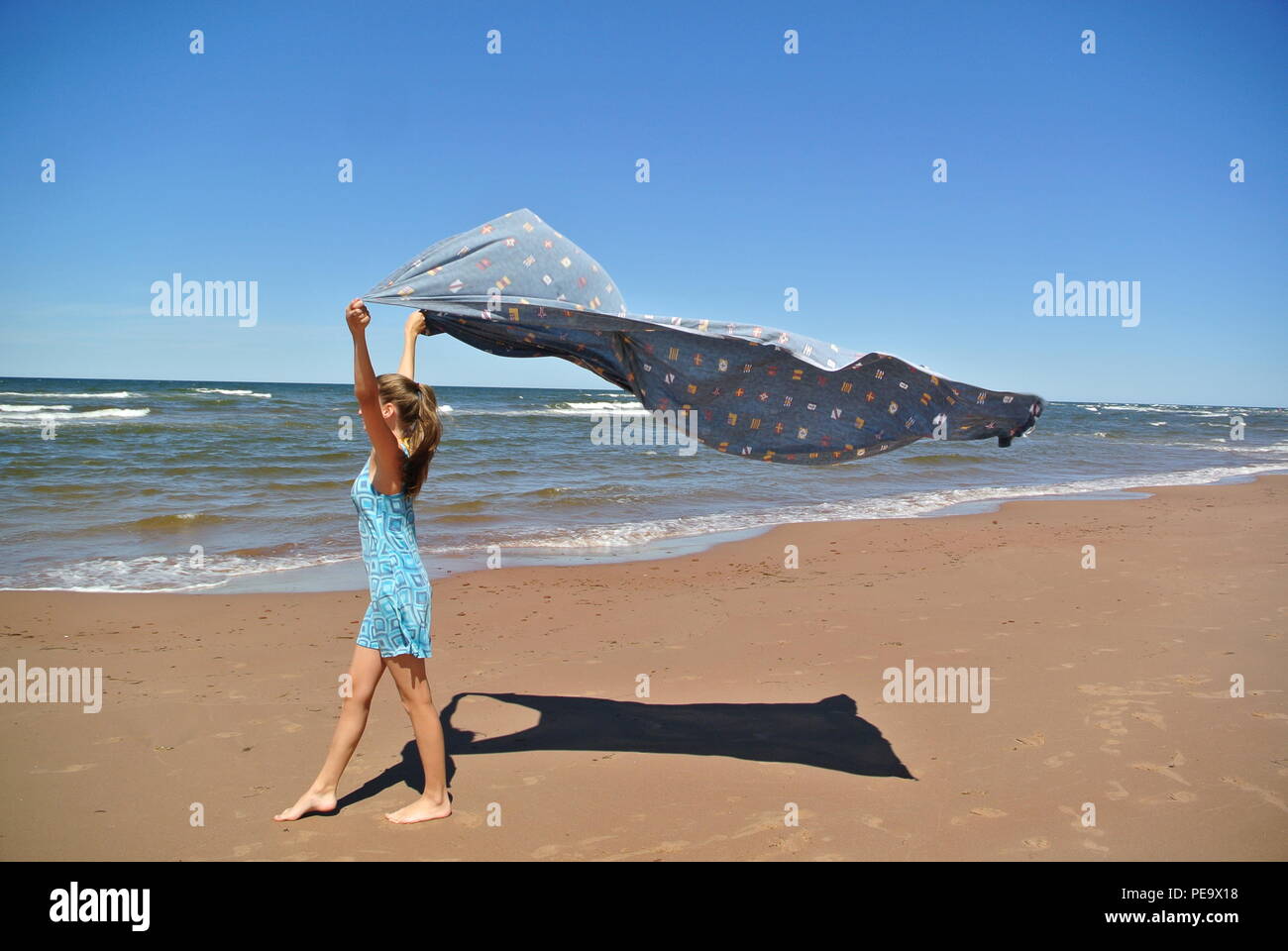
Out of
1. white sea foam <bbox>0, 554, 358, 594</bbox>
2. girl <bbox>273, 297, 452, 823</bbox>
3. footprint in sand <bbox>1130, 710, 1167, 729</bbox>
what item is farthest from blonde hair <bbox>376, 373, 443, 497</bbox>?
white sea foam <bbox>0, 554, 358, 594</bbox>

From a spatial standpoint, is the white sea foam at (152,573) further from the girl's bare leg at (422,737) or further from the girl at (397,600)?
the girl's bare leg at (422,737)

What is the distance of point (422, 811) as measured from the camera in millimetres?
3385

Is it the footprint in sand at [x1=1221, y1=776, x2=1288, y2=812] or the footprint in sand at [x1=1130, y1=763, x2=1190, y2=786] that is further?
the footprint in sand at [x1=1130, y1=763, x2=1190, y2=786]

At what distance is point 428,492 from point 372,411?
1158 centimetres

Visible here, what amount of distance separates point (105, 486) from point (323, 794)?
12.7 metres

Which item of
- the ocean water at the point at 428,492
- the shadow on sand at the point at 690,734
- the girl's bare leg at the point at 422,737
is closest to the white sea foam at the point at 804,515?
the ocean water at the point at 428,492

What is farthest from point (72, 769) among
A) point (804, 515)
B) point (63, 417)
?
point (63, 417)

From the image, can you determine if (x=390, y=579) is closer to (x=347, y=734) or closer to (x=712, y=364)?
(x=347, y=734)

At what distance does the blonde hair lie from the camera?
3.25 m

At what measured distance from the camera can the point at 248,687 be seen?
16.8 ft

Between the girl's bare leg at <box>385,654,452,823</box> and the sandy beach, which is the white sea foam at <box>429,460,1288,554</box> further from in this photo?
the girl's bare leg at <box>385,654,452,823</box>

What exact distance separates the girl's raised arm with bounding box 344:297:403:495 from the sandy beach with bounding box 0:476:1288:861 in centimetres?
140
